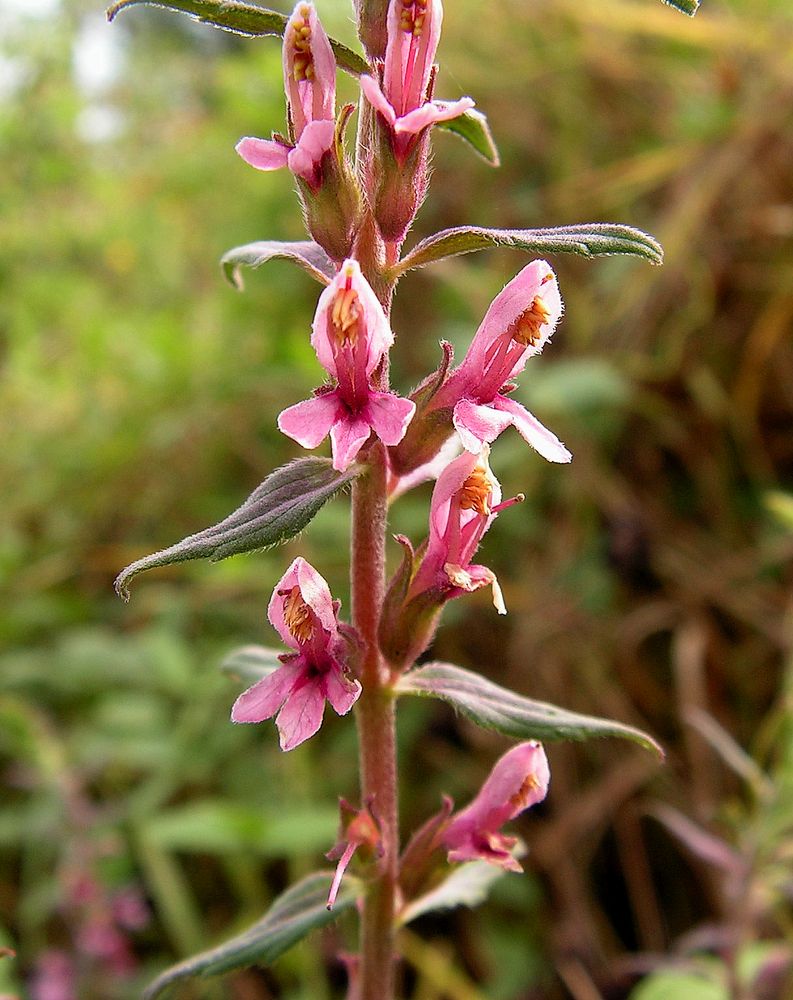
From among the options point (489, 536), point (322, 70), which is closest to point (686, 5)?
point (322, 70)

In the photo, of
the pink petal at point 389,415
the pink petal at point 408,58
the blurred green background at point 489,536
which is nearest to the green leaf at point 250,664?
the pink petal at point 389,415

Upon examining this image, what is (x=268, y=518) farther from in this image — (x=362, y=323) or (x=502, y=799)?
(x=502, y=799)

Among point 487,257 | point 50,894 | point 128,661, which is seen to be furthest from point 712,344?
point 50,894

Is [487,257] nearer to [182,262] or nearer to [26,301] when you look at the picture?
[182,262]

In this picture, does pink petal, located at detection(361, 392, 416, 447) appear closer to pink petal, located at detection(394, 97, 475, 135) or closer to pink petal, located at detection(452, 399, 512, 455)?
pink petal, located at detection(452, 399, 512, 455)

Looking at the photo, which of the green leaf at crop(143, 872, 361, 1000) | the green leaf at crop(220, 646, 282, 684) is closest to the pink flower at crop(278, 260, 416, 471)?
the green leaf at crop(220, 646, 282, 684)

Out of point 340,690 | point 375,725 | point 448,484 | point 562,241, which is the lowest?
point 375,725

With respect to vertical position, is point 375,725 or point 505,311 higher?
point 505,311
